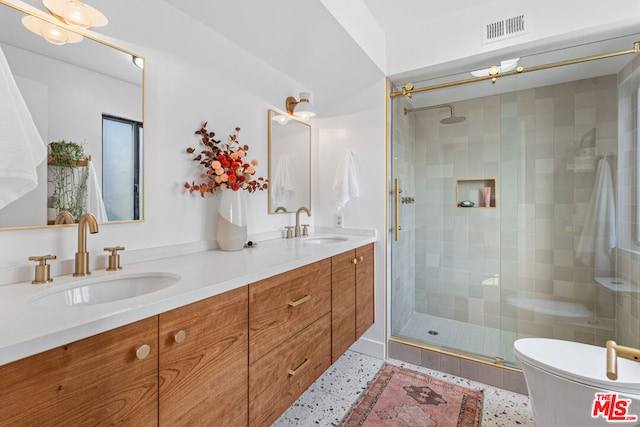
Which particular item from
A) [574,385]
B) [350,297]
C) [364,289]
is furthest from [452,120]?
[574,385]

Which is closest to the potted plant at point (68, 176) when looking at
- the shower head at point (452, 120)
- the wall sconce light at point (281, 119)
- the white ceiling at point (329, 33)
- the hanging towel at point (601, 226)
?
the white ceiling at point (329, 33)

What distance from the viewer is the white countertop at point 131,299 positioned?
2.09ft

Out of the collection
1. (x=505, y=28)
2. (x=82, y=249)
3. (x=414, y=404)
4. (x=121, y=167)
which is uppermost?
(x=505, y=28)

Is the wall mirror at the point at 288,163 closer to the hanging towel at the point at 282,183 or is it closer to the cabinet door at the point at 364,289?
the hanging towel at the point at 282,183

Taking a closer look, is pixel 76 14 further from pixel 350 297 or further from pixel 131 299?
pixel 350 297

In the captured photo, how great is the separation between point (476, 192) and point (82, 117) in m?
2.53

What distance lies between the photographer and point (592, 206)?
197 centimetres

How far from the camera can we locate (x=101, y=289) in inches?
43.8

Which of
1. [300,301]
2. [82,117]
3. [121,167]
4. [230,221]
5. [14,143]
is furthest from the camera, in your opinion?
[230,221]

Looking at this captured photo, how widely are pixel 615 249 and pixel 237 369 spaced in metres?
2.33

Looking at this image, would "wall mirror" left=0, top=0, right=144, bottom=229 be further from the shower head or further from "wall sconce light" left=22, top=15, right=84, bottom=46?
the shower head

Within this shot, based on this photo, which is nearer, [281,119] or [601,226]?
[601,226]

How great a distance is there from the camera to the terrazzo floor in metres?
1.66

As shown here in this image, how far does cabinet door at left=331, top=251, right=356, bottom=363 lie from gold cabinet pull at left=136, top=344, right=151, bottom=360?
3.52 ft
